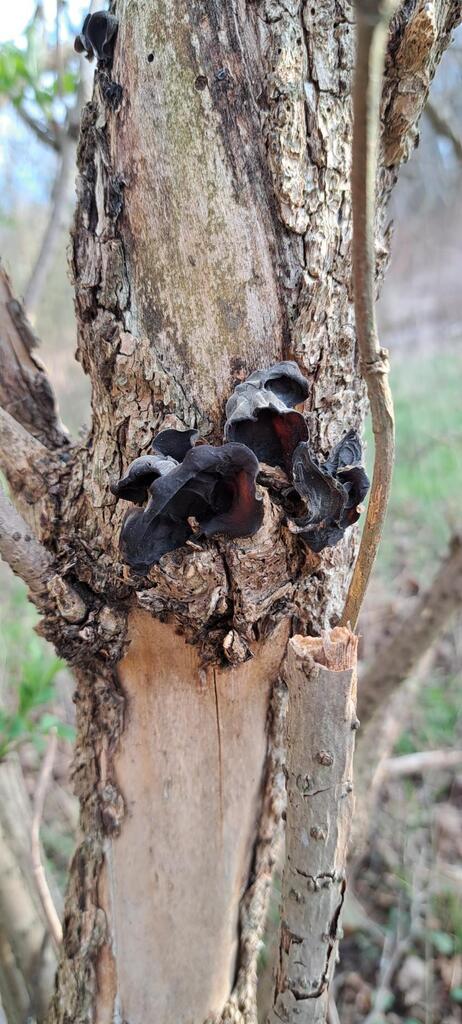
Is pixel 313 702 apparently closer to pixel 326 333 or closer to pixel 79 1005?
pixel 326 333

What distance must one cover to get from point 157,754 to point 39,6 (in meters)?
1.61

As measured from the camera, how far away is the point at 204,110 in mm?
853

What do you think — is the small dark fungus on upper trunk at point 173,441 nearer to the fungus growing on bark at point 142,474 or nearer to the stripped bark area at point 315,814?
the fungus growing on bark at point 142,474

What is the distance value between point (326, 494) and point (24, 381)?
0.62m

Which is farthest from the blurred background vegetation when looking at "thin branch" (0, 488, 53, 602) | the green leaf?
"thin branch" (0, 488, 53, 602)

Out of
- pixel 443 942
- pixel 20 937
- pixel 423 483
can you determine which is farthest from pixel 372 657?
pixel 20 937

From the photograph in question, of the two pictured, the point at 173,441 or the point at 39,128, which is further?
the point at 39,128

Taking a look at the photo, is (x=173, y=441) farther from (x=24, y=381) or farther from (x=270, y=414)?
(x=24, y=381)

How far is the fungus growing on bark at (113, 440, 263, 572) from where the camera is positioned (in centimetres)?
73

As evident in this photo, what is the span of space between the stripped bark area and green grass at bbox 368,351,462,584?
2517 mm

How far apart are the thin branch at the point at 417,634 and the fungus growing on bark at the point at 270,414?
1.20 m

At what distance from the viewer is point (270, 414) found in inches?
31.1

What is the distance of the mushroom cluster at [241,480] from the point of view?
73 cm

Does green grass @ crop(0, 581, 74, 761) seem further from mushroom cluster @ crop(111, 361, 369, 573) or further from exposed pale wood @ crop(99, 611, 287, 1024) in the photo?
mushroom cluster @ crop(111, 361, 369, 573)
